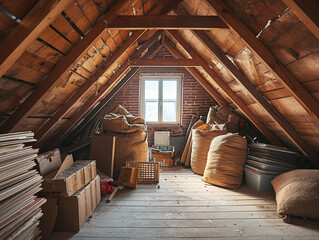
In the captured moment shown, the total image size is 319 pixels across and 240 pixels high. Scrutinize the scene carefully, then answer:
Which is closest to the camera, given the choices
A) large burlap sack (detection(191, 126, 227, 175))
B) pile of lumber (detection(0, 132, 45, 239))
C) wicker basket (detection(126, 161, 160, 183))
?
pile of lumber (detection(0, 132, 45, 239))

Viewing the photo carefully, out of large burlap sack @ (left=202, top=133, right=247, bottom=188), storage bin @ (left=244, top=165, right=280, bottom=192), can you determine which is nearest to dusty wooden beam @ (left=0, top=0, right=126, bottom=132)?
large burlap sack @ (left=202, top=133, right=247, bottom=188)

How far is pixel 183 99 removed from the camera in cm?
501

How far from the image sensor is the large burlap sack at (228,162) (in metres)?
2.89

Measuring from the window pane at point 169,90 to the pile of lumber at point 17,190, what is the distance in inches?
150

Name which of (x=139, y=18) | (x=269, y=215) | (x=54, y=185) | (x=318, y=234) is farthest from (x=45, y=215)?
(x=318, y=234)

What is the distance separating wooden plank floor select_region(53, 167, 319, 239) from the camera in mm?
1760

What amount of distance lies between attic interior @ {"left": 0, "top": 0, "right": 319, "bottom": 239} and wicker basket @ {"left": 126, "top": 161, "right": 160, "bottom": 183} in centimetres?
2

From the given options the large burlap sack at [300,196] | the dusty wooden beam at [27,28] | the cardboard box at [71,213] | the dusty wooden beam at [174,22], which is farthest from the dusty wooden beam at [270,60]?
the cardboard box at [71,213]

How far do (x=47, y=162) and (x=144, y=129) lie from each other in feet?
5.62

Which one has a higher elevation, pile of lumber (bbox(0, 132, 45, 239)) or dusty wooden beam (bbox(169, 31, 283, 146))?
dusty wooden beam (bbox(169, 31, 283, 146))

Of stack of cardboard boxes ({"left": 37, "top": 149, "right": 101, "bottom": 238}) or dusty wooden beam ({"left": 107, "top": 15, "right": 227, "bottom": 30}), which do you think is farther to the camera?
dusty wooden beam ({"left": 107, "top": 15, "right": 227, "bottom": 30})

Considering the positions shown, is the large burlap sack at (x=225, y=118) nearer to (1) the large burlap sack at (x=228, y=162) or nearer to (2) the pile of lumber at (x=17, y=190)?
(1) the large burlap sack at (x=228, y=162)

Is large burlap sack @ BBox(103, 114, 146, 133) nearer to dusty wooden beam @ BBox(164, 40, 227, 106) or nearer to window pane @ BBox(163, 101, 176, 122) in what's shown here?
dusty wooden beam @ BBox(164, 40, 227, 106)

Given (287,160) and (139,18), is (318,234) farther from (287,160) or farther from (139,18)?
(139,18)
